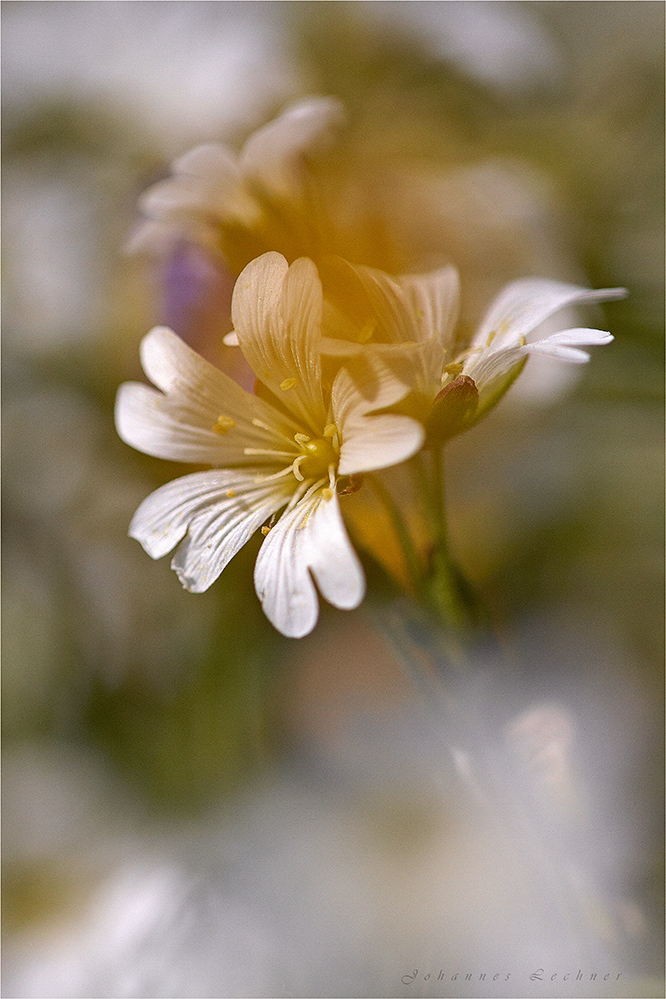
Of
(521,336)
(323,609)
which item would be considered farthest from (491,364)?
(323,609)

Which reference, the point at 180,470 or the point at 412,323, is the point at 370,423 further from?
the point at 180,470

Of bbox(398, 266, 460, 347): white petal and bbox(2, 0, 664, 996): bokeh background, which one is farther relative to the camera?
bbox(2, 0, 664, 996): bokeh background

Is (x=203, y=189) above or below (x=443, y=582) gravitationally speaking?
above

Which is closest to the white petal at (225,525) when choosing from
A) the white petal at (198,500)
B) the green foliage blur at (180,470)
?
the white petal at (198,500)

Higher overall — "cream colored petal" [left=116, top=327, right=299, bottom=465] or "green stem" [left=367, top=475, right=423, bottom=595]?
"cream colored petal" [left=116, top=327, right=299, bottom=465]

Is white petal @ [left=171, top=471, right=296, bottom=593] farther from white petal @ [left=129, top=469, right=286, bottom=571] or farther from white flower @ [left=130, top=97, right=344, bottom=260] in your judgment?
white flower @ [left=130, top=97, right=344, bottom=260]

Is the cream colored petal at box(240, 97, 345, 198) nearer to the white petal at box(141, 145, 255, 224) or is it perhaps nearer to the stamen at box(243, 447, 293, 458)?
the white petal at box(141, 145, 255, 224)

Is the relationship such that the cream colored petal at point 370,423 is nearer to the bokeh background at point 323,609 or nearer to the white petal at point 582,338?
the white petal at point 582,338

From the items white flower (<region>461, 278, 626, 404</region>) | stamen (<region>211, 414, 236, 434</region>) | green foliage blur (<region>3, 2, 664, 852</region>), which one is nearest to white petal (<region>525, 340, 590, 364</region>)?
white flower (<region>461, 278, 626, 404</region>)
